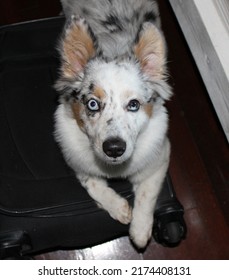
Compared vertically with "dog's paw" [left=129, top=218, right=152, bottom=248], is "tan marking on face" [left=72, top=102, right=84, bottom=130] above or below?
above

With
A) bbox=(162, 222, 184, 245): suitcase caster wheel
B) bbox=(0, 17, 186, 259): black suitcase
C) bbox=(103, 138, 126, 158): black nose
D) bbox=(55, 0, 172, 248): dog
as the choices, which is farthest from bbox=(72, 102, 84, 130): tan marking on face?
bbox=(162, 222, 184, 245): suitcase caster wheel

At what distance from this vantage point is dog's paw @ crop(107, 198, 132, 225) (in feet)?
6.56

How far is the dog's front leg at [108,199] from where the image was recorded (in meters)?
2.01

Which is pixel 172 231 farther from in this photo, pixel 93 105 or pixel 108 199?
pixel 93 105

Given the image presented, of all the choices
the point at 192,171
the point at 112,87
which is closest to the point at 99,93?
the point at 112,87

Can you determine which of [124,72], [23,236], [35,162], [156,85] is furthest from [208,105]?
[23,236]

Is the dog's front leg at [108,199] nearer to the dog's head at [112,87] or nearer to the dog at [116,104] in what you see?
the dog at [116,104]

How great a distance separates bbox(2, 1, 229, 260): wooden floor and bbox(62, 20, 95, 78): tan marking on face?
76 centimetres

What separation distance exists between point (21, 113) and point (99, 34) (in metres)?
0.58

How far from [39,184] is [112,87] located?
0.67m

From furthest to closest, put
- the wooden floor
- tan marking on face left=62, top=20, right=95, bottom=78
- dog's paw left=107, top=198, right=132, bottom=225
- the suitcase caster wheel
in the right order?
the wooden floor
the suitcase caster wheel
dog's paw left=107, top=198, right=132, bottom=225
tan marking on face left=62, top=20, right=95, bottom=78

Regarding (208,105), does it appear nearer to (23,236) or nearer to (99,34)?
(99,34)

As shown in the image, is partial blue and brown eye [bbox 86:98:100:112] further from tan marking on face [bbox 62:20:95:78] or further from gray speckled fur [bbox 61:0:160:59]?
gray speckled fur [bbox 61:0:160:59]
